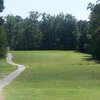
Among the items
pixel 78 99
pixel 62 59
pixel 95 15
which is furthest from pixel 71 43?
pixel 78 99

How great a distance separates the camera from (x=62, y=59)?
283 ft

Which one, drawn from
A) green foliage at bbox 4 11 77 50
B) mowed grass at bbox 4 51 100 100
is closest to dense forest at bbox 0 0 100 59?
green foliage at bbox 4 11 77 50

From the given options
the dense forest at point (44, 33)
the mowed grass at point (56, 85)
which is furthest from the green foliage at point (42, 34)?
the mowed grass at point (56, 85)

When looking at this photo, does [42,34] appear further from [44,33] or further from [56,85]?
[56,85]

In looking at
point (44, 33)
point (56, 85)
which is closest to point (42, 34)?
point (44, 33)

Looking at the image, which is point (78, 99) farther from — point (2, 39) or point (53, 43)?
point (53, 43)

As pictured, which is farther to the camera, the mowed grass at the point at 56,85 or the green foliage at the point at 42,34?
the green foliage at the point at 42,34

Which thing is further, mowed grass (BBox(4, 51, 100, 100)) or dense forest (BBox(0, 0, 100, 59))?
dense forest (BBox(0, 0, 100, 59))

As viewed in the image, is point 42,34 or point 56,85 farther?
point 42,34

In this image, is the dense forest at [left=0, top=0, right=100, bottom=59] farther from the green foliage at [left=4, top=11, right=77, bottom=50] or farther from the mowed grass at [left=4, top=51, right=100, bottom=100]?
the mowed grass at [left=4, top=51, right=100, bottom=100]

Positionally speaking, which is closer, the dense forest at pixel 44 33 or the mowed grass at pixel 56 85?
the mowed grass at pixel 56 85

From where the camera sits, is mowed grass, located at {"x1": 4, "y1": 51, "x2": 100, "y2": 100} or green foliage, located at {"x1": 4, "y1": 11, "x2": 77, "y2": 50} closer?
mowed grass, located at {"x1": 4, "y1": 51, "x2": 100, "y2": 100}

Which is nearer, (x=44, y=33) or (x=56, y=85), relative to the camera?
(x=56, y=85)

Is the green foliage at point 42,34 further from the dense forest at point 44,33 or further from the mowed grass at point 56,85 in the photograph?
the mowed grass at point 56,85
